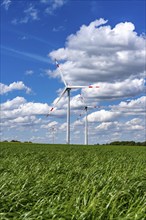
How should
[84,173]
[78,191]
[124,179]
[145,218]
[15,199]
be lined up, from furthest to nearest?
[84,173] < [124,179] < [78,191] < [15,199] < [145,218]

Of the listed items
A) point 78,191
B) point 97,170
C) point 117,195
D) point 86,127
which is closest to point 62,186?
point 78,191

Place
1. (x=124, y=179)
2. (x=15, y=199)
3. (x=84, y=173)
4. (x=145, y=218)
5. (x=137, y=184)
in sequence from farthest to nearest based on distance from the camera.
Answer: (x=84, y=173) < (x=124, y=179) < (x=137, y=184) < (x=15, y=199) < (x=145, y=218)

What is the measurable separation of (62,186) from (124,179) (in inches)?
116

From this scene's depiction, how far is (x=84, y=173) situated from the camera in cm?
1742

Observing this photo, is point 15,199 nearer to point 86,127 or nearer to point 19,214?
point 19,214

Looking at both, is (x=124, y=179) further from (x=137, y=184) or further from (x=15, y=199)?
(x=15, y=199)

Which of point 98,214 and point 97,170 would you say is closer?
point 98,214

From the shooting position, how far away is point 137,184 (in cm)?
1404

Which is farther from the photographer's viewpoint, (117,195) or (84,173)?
(84,173)

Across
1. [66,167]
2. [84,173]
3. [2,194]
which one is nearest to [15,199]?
[2,194]

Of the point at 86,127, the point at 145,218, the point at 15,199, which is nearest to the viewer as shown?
the point at 145,218

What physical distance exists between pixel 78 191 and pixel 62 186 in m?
0.71

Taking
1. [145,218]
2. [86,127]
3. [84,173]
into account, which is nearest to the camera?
[145,218]

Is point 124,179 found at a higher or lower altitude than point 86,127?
lower
